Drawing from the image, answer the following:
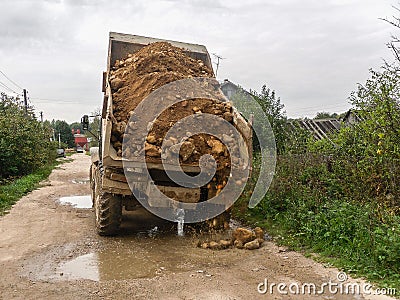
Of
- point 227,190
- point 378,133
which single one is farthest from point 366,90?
point 227,190

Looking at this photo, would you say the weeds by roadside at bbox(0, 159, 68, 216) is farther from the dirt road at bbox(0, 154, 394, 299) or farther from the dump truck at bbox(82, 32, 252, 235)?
the dump truck at bbox(82, 32, 252, 235)

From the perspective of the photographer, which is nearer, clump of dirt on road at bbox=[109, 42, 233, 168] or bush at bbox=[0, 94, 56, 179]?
clump of dirt on road at bbox=[109, 42, 233, 168]

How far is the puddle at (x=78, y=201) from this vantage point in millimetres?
10580

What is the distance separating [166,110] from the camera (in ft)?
21.3

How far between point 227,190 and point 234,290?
1933 mm

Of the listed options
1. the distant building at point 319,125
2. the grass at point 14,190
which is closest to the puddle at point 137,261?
the grass at point 14,190

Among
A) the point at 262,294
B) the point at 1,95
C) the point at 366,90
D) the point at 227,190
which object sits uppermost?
the point at 1,95

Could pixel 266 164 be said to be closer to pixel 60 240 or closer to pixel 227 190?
pixel 227 190

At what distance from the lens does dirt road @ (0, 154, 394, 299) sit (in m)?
4.61

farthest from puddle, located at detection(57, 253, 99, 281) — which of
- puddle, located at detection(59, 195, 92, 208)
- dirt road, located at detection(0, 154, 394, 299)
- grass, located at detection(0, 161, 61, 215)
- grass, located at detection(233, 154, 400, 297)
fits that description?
puddle, located at detection(59, 195, 92, 208)

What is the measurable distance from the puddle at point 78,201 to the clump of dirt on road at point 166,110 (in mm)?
4067

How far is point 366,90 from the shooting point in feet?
24.5

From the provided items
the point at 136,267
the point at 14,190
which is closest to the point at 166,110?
the point at 136,267

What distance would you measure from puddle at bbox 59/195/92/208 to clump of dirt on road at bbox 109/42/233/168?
407 cm
